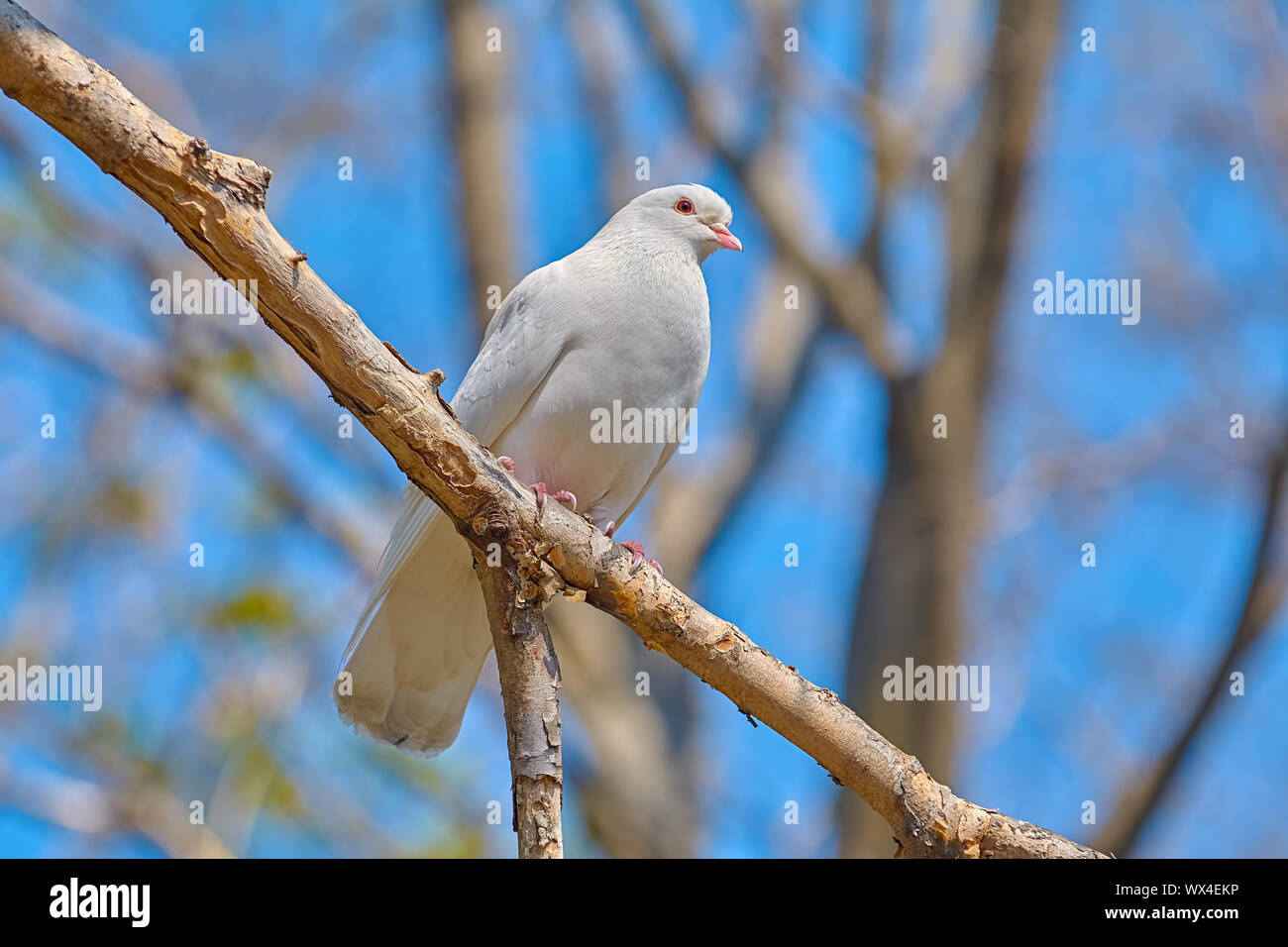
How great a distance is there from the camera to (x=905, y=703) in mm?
6887

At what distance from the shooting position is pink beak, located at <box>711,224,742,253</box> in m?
5.62

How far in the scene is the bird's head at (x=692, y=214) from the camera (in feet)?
18.0

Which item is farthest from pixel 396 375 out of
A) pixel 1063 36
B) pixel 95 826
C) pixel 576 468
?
pixel 95 826

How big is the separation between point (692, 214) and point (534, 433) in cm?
145

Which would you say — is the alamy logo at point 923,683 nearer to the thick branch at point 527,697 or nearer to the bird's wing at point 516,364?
the bird's wing at point 516,364

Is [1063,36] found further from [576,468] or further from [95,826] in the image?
[95,826]

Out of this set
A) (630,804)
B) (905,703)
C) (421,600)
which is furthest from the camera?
(630,804)

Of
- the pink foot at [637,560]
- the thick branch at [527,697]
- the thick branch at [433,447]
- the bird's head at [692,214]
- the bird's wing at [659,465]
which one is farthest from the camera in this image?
the bird's head at [692,214]

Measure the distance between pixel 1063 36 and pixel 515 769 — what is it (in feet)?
20.1

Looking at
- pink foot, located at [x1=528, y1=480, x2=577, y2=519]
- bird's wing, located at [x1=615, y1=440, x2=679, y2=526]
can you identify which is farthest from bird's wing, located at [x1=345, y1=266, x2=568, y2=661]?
bird's wing, located at [x1=615, y1=440, x2=679, y2=526]
